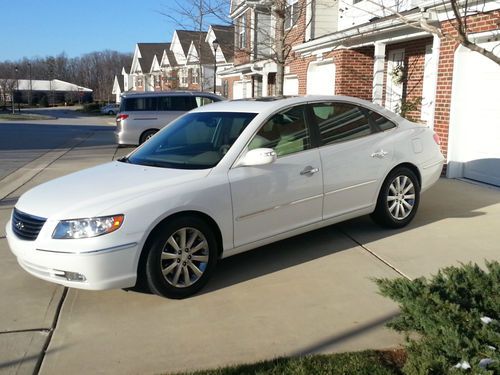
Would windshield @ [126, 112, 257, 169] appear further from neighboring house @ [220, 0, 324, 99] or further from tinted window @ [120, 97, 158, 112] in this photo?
tinted window @ [120, 97, 158, 112]

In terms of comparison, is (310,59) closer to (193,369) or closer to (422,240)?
(422,240)

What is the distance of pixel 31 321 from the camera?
4.13 m

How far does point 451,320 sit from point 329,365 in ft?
2.54

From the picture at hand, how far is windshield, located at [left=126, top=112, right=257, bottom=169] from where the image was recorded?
4.96 metres

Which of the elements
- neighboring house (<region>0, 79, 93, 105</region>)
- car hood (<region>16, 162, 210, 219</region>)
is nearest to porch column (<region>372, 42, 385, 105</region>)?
car hood (<region>16, 162, 210, 219</region>)

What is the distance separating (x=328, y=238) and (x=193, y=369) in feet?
9.87

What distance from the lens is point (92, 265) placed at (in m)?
4.05

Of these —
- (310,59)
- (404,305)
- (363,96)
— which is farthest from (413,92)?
(404,305)

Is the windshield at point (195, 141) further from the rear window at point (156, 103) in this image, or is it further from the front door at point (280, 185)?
the rear window at point (156, 103)

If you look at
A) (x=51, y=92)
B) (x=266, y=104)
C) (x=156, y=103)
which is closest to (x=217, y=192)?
(x=266, y=104)

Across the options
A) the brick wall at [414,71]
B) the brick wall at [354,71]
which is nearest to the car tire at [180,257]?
the brick wall at [414,71]

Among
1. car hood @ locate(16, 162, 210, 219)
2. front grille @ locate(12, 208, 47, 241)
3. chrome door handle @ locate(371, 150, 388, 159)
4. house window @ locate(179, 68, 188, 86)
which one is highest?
house window @ locate(179, 68, 188, 86)

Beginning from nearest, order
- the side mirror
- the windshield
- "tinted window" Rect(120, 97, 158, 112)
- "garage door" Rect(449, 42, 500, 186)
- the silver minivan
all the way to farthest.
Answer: the side mirror, the windshield, "garage door" Rect(449, 42, 500, 186), the silver minivan, "tinted window" Rect(120, 97, 158, 112)

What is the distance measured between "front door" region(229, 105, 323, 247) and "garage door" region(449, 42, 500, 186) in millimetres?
4540
